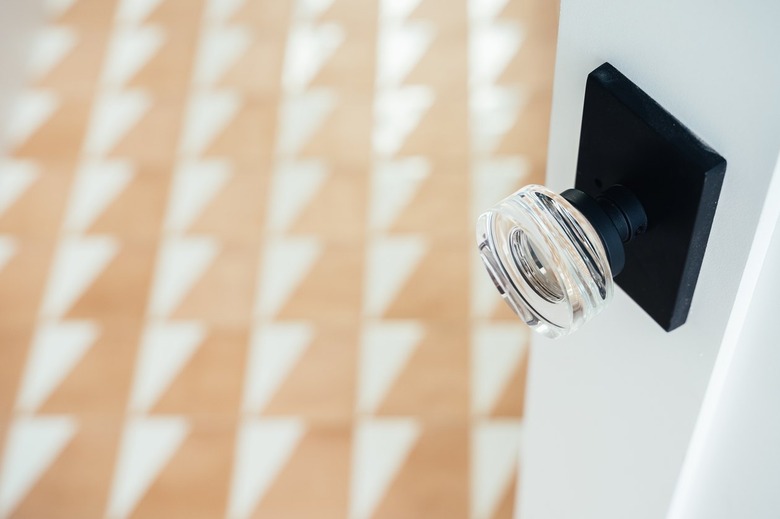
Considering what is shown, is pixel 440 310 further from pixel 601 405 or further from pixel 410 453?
pixel 601 405

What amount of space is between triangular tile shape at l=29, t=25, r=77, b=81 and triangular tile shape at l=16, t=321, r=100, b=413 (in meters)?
0.66

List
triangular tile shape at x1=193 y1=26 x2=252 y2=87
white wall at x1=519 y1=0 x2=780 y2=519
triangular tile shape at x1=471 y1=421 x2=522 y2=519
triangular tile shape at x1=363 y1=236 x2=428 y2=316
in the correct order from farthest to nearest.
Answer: triangular tile shape at x1=193 y1=26 x2=252 y2=87
triangular tile shape at x1=363 y1=236 x2=428 y2=316
triangular tile shape at x1=471 y1=421 x2=522 y2=519
white wall at x1=519 y1=0 x2=780 y2=519

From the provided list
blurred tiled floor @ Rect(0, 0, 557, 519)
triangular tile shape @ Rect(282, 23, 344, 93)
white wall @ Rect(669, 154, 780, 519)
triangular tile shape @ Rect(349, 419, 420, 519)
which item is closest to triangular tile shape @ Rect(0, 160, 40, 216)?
blurred tiled floor @ Rect(0, 0, 557, 519)

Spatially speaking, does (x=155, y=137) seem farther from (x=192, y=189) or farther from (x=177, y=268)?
(x=177, y=268)

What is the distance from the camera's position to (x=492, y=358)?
5.38ft

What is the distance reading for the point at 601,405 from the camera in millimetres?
601

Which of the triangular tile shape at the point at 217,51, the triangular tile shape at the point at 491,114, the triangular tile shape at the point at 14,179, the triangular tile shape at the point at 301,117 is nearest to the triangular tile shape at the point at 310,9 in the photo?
the triangular tile shape at the point at 217,51

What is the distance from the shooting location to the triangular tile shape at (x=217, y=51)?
2.05 m

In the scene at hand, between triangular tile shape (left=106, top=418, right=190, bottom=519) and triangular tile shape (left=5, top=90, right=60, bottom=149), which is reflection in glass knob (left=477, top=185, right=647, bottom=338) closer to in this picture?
triangular tile shape (left=106, top=418, right=190, bottom=519)

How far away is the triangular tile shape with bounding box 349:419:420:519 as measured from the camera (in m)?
1.53

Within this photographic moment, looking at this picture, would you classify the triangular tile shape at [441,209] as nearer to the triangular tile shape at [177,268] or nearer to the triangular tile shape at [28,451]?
the triangular tile shape at [177,268]

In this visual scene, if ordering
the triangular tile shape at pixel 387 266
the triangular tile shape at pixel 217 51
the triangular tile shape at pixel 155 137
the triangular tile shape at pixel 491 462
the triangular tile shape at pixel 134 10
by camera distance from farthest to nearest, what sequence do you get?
the triangular tile shape at pixel 134 10 < the triangular tile shape at pixel 217 51 < the triangular tile shape at pixel 155 137 < the triangular tile shape at pixel 387 266 < the triangular tile shape at pixel 491 462

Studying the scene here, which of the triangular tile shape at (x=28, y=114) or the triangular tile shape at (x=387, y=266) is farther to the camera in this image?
the triangular tile shape at (x=28, y=114)

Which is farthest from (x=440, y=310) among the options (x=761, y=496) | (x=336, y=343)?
(x=761, y=496)
